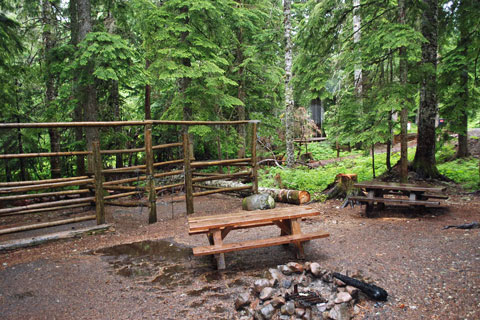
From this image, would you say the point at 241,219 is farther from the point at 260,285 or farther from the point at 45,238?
the point at 45,238

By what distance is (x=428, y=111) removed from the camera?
8711 mm

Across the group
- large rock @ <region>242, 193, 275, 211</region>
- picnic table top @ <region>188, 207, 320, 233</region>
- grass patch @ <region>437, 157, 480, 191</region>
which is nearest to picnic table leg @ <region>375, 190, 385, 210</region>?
large rock @ <region>242, 193, 275, 211</region>

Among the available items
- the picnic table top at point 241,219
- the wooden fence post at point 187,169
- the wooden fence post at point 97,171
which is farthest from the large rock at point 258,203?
the wooden fence post at point 97,171

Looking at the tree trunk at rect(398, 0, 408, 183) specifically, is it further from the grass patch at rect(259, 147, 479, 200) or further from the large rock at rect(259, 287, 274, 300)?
the large rock at rect(259, 287, 274, 300)

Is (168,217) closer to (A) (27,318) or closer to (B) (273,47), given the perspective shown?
(A) (27,318)

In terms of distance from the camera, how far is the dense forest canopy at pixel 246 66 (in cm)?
731

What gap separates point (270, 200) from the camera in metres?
7.86

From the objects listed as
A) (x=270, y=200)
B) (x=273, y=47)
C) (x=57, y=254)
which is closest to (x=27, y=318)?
(x=57, y=254)

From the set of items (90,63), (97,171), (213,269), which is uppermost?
(90,63)

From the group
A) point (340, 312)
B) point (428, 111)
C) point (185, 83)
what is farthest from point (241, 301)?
point (185, 83)

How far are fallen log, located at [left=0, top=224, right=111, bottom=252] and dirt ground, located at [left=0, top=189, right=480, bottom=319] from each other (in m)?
0.14

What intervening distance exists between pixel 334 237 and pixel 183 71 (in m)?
6.84

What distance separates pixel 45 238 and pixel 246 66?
974 cm

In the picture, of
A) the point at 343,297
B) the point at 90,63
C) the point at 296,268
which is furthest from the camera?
the point at 90,63
